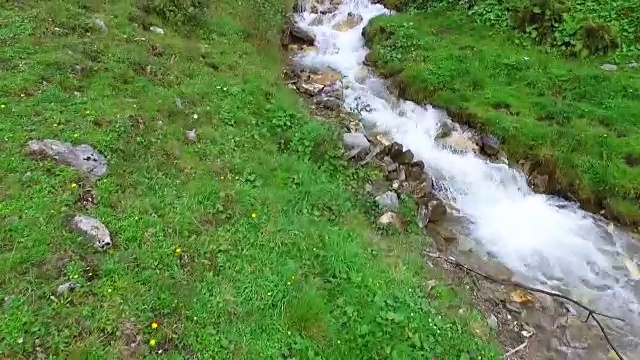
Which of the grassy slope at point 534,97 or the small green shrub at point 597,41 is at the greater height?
the small green shrub at point 597,41

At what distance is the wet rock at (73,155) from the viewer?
6.19 metres

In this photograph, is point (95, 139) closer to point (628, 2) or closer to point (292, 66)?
point (292, 66)

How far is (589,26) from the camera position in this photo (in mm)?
11500

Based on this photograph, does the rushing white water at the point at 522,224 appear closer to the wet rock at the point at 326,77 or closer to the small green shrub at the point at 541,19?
the wet rock at the point at 326,77

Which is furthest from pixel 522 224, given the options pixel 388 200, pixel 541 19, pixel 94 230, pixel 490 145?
pixel 94 230

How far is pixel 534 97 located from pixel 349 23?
6.52 m

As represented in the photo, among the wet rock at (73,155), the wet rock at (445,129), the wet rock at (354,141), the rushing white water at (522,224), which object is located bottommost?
the rushing white water at (522,224)

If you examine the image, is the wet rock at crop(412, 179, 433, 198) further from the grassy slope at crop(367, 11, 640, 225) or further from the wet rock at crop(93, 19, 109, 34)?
the wet rock at crop(93, 19, 109, 34)

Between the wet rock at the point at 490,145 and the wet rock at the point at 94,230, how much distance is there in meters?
7.33

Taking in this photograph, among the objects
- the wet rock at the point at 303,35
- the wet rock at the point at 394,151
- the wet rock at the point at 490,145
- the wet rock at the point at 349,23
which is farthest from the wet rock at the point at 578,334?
the wet rock at the point at 349,23

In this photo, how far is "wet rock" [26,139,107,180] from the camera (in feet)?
20.3

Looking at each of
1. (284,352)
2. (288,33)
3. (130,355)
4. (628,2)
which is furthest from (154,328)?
(628,2)

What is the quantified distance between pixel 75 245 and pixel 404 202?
4.70m

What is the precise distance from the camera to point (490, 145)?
32.6 ft
